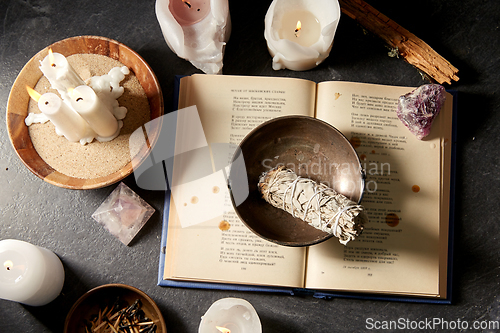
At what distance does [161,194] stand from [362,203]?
0.44m

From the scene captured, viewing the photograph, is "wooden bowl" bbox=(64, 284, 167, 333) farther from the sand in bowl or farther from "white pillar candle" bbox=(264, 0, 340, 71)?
"white pillar candle" bbox=(264, 0, 340, 71)

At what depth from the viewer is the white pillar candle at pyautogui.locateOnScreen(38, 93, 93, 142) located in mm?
543

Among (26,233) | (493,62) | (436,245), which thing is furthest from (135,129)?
(493,62)

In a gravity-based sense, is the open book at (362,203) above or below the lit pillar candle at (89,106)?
below

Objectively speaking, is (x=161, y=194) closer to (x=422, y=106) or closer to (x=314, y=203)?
(x=314, y=203)

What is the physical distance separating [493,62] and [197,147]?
702 millimetres

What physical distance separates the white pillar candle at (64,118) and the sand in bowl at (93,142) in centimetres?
3

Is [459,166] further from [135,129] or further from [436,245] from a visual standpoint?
[135,129]

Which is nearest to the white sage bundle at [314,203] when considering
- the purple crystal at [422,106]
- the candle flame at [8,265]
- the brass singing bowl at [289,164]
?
the brass singing bowl at [289,164]

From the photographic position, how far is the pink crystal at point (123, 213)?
2.35 feet

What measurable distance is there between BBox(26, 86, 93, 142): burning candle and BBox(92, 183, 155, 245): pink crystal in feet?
0.48

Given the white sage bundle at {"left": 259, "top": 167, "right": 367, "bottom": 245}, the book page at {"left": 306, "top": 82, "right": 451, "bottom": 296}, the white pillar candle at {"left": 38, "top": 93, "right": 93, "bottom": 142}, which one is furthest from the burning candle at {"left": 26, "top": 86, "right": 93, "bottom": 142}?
the book page at {"left": 306, "top": 82, "right": 451, "bottom": 296}

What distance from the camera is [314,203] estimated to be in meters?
0.57

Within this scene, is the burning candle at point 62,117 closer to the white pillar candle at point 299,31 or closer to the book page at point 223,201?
the book page at point 223,201
